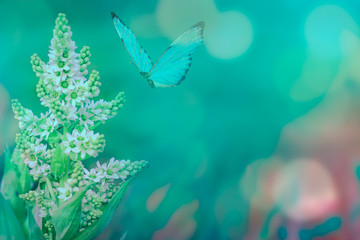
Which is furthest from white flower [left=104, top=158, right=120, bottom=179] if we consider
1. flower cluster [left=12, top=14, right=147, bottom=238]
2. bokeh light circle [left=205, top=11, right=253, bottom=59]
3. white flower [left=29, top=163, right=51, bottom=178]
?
bokeh light circle [left=205, top=11, right=253, bottom=59]

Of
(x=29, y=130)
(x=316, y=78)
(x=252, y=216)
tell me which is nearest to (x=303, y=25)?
(x=316, y=78)

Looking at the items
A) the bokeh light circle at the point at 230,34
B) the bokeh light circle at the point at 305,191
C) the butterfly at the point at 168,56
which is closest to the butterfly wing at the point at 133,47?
the butterfly at the point at 168,56

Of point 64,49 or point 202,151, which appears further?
point 202,151

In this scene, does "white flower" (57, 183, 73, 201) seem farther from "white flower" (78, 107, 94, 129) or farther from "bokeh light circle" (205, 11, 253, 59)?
"bokeh light circle" (205, 11, 253, 59)

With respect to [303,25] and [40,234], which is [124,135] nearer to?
[40,234]

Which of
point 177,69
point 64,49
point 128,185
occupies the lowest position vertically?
point 128,185

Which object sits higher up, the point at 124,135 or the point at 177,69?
the point at 177,69

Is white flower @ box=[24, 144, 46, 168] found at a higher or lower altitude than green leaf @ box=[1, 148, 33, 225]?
higher

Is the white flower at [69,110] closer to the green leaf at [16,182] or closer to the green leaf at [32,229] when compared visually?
the green leaf at [16,182]
